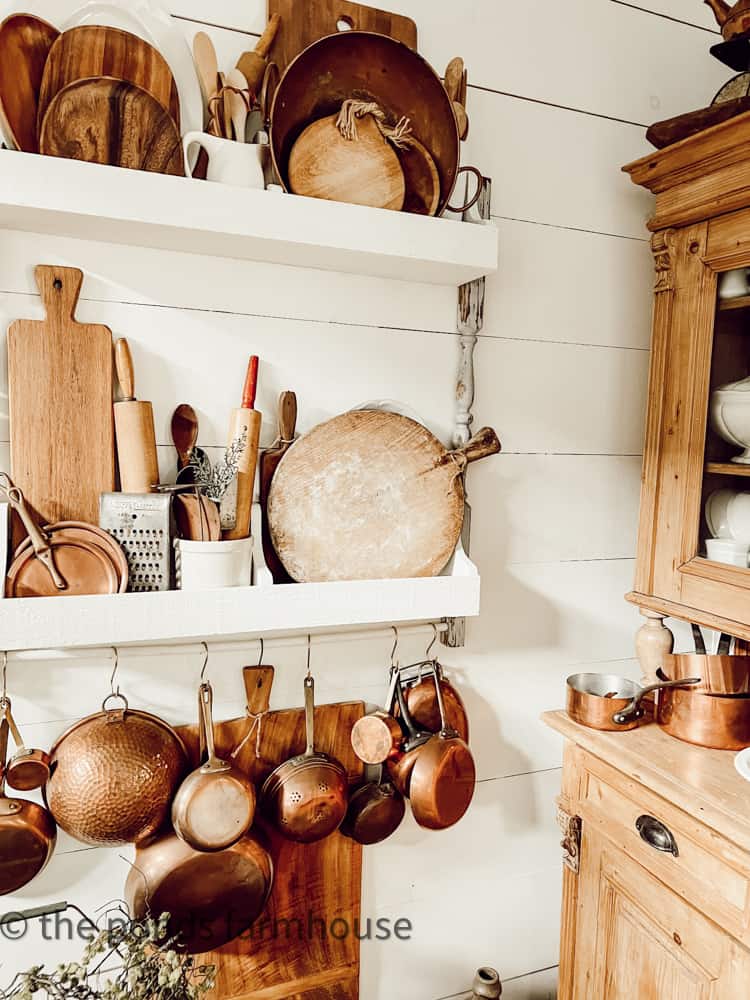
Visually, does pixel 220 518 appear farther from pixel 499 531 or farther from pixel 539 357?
pixel 539 357

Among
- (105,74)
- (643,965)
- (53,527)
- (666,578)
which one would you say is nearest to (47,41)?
(105,74)

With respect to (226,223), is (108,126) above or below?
above

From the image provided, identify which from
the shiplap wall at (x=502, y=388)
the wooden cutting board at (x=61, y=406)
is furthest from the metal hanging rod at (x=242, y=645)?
the wooden cutting board at (x=61, y=406)

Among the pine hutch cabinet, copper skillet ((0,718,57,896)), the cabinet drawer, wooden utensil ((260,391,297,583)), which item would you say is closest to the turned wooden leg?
the pine hutch cabinet

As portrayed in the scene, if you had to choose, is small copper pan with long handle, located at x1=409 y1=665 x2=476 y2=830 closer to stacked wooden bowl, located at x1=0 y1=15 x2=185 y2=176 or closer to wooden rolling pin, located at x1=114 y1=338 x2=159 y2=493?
wooden rolling pin, located at x1=114 y1=338 x2=159 y2=493

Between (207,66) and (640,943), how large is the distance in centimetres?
153

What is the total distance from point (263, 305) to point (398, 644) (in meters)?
0.64

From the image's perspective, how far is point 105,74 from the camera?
3.38 ft

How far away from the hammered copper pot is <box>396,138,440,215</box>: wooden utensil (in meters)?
0.93

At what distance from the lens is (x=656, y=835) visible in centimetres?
115

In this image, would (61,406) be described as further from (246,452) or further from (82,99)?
(82,99)

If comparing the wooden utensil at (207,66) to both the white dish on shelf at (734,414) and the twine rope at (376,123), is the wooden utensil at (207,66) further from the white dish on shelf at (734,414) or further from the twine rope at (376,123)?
the white dish on shelf at (734,414)

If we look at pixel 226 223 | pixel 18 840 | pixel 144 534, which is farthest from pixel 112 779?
pixel 226 223

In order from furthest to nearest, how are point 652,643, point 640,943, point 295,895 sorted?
point 652,643 < point 295,895 < point 640,943
